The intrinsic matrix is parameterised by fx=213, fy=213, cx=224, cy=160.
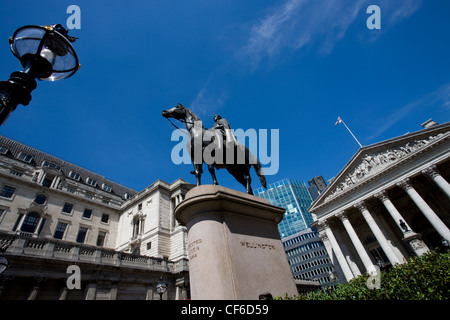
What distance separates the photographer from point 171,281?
2461 cm

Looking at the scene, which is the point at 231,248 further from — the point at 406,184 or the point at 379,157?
the point at 379,157

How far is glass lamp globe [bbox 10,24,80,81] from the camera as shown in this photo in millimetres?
3537

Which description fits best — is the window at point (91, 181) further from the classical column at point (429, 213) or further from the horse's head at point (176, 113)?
the classical column at point (429, 213)

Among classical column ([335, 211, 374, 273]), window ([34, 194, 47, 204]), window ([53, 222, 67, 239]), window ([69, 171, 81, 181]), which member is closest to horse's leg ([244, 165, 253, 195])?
classical column ([335, 211, 374, 273])

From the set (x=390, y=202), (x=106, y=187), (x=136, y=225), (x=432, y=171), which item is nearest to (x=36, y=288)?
(x=136, y=225)

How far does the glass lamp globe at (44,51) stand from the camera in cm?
354

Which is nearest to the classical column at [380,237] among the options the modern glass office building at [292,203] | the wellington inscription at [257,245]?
the wellington inscription at [257,245]

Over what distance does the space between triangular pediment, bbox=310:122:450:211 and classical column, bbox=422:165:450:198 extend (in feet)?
7.51

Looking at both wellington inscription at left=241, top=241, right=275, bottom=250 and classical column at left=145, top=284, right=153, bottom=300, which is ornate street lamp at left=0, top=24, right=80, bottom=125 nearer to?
wellington inscription at left=241, top=241, right=275, bottom=250

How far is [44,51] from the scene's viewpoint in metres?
3.77

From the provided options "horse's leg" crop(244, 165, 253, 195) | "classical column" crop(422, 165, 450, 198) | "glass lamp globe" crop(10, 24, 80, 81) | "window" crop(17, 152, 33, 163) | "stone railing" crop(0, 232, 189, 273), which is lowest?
"horse's leg" crop(244, 165, 253, 195)

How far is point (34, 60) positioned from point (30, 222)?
117 feet

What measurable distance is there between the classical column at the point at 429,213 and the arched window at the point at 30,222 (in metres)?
48.0

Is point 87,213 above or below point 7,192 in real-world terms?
above
